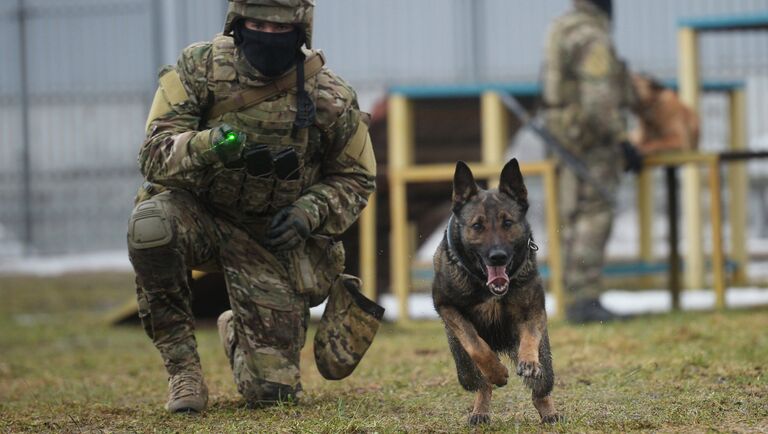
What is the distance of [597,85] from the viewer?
9.75 m

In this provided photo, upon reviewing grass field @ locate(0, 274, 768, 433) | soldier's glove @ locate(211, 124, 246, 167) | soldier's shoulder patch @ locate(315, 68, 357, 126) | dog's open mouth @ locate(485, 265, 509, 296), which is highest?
soldier's shoulder patch @ locate(315, 68, 357, 126)

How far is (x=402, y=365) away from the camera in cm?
739

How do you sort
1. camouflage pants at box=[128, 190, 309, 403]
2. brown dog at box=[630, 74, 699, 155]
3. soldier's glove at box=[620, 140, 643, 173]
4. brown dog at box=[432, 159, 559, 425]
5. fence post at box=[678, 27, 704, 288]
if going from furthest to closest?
fence post at box=[678, 27, 704, 288], brown dog at box=[630, 74, 699, 155], soldier's glove at box=[620, 140, 643, 173], camouflage pants at box=[128, 190, 309, 403], brown dog at box=[432, 159, 559, 425]

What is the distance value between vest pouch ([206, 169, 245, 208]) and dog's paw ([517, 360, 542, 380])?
1.57 metres

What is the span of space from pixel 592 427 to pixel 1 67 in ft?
40.0

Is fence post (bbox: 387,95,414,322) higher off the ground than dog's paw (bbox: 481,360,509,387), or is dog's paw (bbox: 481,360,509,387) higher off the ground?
fence post (bbox: 387,95,414,322)

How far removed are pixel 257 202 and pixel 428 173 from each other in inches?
176

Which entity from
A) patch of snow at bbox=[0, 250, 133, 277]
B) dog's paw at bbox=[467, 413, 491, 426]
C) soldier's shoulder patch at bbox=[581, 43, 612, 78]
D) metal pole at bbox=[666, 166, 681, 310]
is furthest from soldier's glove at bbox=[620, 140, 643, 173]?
patch of snow at bbox=[0, 250, 133, 277]

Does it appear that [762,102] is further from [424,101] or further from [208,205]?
[208,205]

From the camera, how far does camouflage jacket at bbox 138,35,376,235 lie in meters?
5.55

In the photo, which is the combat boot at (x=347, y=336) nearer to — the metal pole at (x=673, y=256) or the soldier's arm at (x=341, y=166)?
the soldier's arm at (x=341, y=166)

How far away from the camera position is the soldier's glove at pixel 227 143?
205 inches

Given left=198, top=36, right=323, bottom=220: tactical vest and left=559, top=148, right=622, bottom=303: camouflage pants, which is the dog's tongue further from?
left=559, top=148, right=622, bottom=303: camouflage pants

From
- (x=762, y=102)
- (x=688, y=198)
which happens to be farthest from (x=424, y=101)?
(x=762, y=102)
